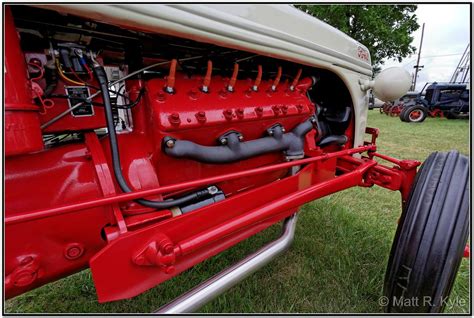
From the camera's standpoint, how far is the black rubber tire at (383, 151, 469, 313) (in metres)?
1.19

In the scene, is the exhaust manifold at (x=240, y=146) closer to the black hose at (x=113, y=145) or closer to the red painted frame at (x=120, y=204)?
the red painted frame at (x=120, y=204)

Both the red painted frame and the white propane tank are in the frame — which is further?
the white propane tank

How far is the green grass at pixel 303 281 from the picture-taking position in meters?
1.55

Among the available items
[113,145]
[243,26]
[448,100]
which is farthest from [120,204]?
[448,100]

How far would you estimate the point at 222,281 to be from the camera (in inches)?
43.1

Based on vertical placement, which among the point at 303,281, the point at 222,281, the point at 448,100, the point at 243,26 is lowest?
the point at 303,281

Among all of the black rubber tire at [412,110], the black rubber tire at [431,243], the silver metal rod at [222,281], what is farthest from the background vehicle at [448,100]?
the silver metal rod at [222,281]

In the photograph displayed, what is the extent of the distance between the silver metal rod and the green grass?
473mm

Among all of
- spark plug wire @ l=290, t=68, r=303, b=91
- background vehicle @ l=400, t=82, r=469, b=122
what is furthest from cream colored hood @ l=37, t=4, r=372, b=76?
background vehicle @ l=400, t=82, r=469, b=122

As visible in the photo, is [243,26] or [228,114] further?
[228,114]

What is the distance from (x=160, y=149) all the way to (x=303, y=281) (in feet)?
4.21

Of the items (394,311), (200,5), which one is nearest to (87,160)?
(200,5)

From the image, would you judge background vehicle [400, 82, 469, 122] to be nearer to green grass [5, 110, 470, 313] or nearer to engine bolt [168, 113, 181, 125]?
green grass [5, 110, 470, 313]

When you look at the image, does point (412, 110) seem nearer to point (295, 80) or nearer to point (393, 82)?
point (393, 82)
